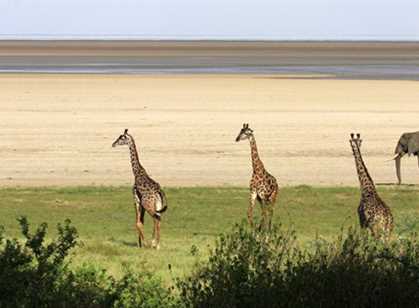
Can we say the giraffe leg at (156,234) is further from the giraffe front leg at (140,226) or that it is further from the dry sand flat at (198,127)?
the dry sand flat at (198,127)

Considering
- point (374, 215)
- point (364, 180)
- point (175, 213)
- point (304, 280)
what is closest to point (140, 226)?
point (364, 180)

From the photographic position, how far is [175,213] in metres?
18.2

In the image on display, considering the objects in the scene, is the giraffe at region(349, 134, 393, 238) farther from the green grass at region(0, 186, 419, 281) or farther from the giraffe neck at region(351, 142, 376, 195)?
the green grass at region(0, 186, 419, 281)

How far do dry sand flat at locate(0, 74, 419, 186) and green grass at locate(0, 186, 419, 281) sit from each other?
2855mm

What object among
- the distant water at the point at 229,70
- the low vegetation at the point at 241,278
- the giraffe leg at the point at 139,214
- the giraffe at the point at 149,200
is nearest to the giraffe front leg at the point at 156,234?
the giraffe at the point at 149,200

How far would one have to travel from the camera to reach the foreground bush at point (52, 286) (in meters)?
8.08

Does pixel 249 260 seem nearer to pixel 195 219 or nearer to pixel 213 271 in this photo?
pixel 213 271

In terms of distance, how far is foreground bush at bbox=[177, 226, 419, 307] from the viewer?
8.23m

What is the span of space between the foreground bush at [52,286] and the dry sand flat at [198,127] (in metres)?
14.1

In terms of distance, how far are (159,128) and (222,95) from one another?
12342 millimetres

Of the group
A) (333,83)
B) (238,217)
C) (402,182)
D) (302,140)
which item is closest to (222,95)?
(333,83)

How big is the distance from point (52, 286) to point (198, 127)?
2612 centimetres

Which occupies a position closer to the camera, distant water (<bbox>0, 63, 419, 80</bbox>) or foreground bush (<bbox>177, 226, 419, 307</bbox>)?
foreground bush (<bbox>177, 226, 419, 307</bbox>)

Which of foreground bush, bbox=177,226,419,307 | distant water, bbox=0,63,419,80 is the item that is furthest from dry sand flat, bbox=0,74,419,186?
foreground bush, bbox=177,226,419,307
